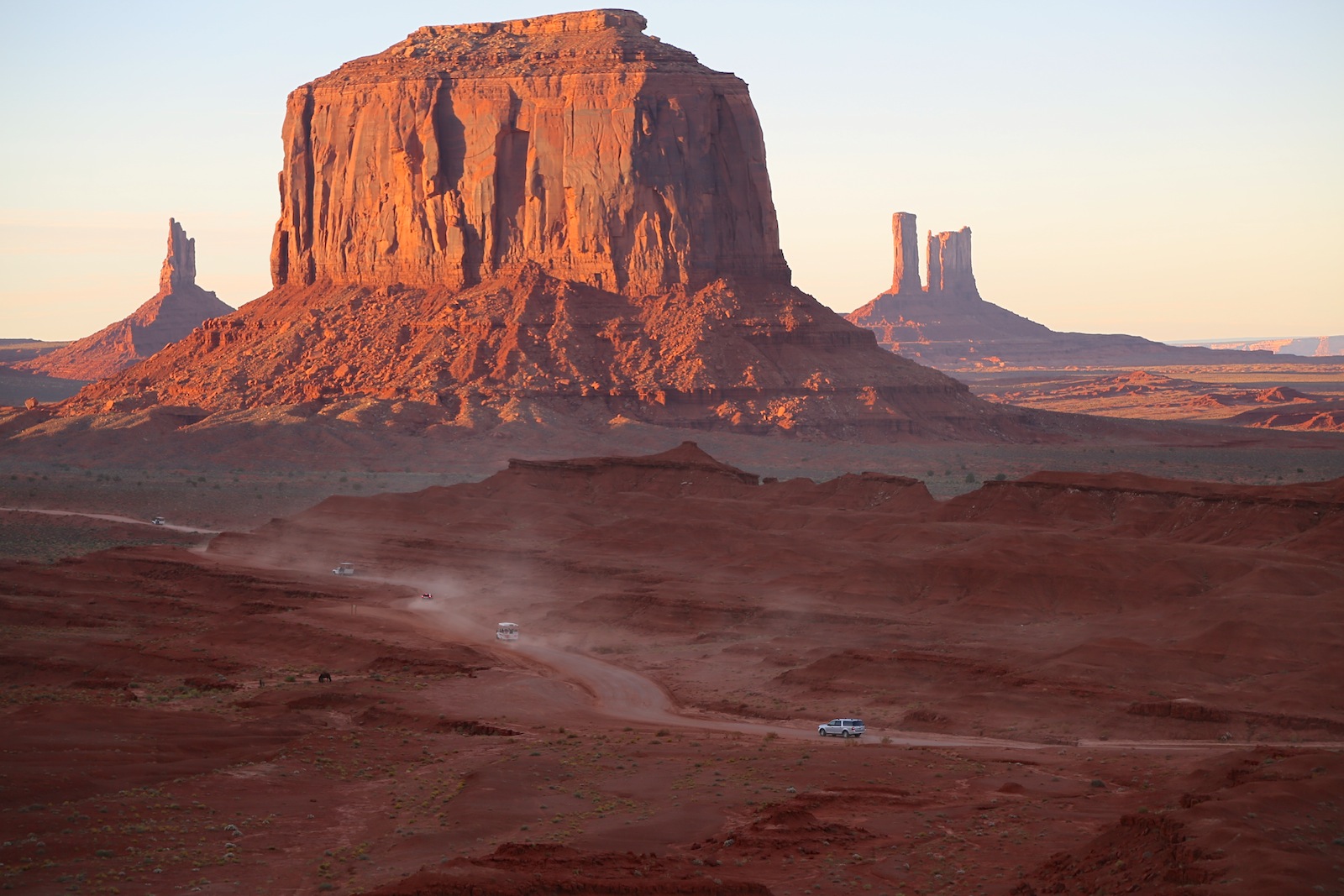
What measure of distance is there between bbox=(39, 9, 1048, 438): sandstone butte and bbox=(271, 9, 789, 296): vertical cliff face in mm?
157

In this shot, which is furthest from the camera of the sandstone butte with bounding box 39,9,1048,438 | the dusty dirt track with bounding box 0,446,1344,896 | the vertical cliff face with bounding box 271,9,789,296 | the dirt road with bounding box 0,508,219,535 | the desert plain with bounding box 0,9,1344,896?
the vertical cliff face with bounding box 271,9,789,296

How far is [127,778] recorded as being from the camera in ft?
100

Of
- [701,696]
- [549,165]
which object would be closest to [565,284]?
[549,165]

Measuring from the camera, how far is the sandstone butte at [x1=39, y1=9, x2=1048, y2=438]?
371 feet

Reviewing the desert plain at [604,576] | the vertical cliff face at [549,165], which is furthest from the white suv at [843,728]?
the vertical cliff face at [549,165]

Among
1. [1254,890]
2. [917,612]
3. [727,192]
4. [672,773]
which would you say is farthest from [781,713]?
[727,192]

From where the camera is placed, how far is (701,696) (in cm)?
4453

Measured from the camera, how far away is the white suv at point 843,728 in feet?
126

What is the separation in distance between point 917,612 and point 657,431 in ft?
180

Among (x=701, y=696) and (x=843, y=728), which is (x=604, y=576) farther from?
(x=843, y=728)

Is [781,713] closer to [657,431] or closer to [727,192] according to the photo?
[657,431]

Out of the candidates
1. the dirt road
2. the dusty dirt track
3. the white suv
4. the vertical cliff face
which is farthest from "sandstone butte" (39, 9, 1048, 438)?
the white suv

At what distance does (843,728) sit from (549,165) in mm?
86323

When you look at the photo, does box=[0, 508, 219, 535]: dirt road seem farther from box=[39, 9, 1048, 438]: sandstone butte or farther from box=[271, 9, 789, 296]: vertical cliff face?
box=[271, 9, 789, 296]: vertical cliff face
